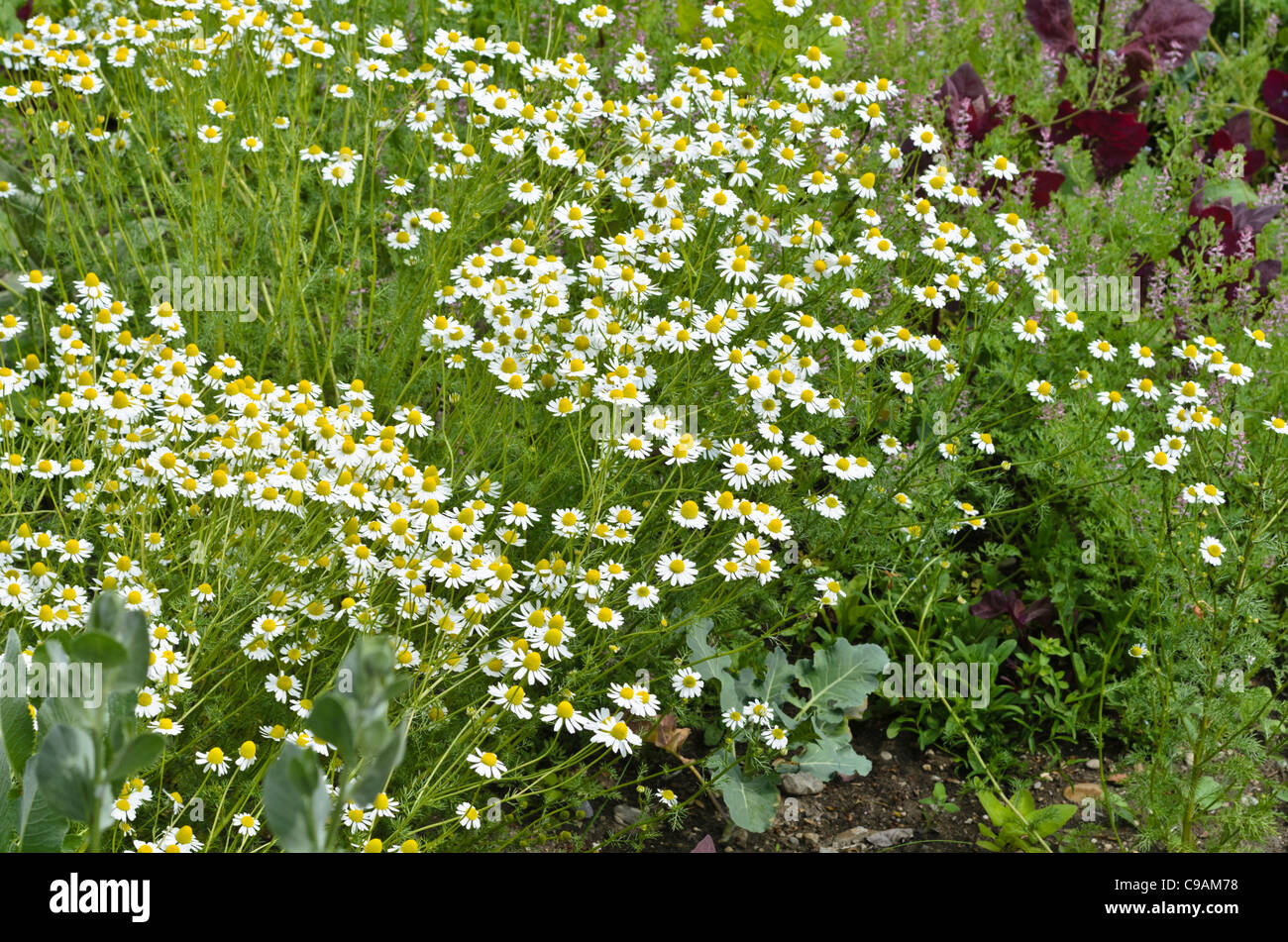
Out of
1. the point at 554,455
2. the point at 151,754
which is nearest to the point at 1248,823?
the point at 554,455

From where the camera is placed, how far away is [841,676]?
2832mm

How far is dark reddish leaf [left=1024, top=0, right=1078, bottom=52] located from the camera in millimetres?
4793

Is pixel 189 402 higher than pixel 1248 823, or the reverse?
pixel 189 402

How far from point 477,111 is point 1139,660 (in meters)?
2.30

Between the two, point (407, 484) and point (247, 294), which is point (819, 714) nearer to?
point (407, 484)

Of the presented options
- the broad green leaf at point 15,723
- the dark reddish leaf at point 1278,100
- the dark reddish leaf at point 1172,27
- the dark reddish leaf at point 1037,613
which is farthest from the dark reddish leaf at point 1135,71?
the broad green leaf at point 15,723

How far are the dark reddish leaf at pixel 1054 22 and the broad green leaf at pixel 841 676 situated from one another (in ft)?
10.3

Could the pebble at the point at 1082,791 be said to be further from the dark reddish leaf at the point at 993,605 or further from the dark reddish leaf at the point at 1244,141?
the dark reddish leaf at the point at 1244,141

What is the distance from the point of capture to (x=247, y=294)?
348 cm

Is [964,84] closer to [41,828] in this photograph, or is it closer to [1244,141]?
[1244,141]

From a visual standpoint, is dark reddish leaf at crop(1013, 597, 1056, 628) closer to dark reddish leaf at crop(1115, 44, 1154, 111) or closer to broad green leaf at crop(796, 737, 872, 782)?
broad green leaf at crop(796, 737, 872, 782)

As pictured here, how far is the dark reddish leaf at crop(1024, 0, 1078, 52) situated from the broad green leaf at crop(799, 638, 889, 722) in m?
3.14

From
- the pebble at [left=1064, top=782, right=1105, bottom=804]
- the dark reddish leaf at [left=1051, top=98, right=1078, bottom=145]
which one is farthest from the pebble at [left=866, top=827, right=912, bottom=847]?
the dark reddish leaf at [left=1051, top=98, right=1078, bottom=145]

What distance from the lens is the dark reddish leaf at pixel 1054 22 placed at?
4.79 metres
